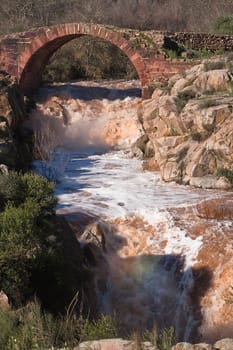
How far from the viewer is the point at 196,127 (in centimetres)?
1413

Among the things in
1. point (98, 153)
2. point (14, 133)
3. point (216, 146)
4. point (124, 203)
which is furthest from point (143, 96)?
point (124, 203)

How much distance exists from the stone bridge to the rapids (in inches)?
146

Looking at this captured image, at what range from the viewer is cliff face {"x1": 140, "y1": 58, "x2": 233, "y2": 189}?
1315 cm

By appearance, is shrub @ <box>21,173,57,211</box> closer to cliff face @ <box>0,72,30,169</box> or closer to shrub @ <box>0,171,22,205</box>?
shrub @ <box>0,171,22,205</box>

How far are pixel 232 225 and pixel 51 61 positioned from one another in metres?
17.9

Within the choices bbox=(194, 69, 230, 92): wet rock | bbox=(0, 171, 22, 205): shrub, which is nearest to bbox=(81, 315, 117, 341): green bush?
bbox=(0, 171, 22, 205): shrub

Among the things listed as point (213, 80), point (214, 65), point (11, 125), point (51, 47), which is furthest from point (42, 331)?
point (51, 47)

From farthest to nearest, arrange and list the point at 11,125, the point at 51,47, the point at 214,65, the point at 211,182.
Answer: the point at 51,47 → the point at 11,125 → the point at 214,65 → the point at 211,182

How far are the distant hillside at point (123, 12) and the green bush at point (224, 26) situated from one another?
5.46 meters

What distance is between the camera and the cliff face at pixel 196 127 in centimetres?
1315

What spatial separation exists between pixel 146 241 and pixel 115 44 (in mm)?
10630

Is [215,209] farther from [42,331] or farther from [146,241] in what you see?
[42,331]

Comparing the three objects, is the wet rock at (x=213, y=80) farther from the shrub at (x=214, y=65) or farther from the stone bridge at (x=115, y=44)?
the stone bridge at (x=115, y=44)

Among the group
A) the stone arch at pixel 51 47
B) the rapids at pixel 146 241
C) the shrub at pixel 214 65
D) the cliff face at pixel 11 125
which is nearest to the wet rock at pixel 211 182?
the rapids at pixel 146 241
